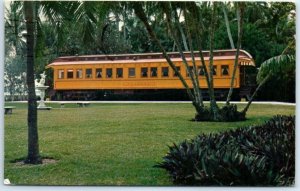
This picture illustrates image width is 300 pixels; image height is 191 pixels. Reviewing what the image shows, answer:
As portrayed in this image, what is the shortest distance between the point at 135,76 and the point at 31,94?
1450mm

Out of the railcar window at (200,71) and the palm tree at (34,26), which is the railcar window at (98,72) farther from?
the railcar window at (200,71)

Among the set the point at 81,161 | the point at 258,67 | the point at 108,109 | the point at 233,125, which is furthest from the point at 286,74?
the point at 81,161

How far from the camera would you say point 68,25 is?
6.78 m

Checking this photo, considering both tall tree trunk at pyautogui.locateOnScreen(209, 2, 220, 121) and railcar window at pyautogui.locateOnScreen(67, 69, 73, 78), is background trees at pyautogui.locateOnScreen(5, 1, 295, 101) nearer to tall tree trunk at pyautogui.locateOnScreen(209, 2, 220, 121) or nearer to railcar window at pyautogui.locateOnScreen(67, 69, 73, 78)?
tall tree trunk at pyautogui.locateOnScreen(209, 2, 220, 121)

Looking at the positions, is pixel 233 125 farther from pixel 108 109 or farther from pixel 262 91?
pixel 108 109

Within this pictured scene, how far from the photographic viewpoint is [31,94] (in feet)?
21.4

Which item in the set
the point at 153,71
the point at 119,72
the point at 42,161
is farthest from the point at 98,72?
the point at 42,161

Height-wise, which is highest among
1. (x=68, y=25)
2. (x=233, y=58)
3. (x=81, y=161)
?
(x=68, y=25)

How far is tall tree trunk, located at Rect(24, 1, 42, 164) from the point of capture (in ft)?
21.2

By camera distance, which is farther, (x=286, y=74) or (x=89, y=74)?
(x=89, y=74)

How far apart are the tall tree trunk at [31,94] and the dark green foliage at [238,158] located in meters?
1.54

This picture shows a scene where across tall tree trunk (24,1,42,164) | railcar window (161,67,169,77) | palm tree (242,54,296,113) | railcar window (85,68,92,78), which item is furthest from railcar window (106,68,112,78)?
palm tree (242,54,296,113)

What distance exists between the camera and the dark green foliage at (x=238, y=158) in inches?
239

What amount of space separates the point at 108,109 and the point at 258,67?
1.98 meters
